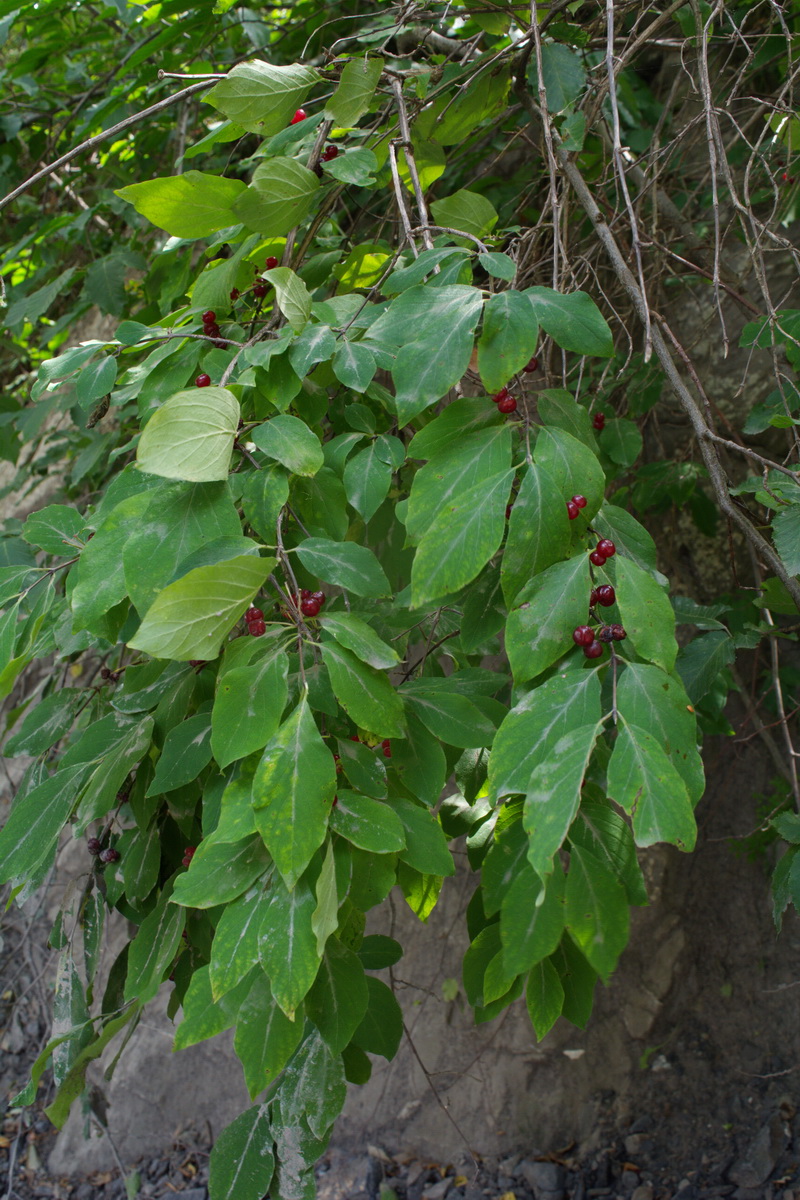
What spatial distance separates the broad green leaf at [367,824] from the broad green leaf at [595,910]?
15cm

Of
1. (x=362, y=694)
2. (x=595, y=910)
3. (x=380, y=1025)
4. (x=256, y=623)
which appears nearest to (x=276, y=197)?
(x=256, y=623)

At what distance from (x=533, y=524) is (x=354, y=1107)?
2060mm

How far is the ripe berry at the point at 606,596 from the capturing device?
81 cm

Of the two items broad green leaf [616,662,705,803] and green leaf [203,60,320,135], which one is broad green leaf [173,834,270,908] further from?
green leaf [203,60,320,135]

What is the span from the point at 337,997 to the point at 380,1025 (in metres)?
0.18

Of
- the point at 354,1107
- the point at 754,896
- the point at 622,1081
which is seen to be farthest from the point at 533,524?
the point at 354,1107

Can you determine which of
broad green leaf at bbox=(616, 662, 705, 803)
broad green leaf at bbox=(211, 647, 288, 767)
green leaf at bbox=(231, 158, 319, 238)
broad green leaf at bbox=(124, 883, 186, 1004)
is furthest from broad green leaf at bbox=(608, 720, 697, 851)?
green leaf at bbox=(231, 158, 319, 238)

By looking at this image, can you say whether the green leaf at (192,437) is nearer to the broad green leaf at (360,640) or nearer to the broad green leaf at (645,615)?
the broad green leaf at (360,640)

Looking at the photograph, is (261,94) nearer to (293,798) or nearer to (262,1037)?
(293,798)

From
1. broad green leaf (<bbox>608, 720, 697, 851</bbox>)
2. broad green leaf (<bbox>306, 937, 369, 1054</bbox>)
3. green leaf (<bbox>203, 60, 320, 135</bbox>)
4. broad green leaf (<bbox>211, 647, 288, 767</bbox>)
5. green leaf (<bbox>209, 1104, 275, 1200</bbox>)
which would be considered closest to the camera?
broad green leaf (<bbox>608, 720, 697, 851</bbox>)

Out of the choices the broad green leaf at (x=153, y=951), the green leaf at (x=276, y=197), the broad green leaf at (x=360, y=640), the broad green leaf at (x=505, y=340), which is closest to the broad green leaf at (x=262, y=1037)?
the broad green leaf at (x=153, y=951)

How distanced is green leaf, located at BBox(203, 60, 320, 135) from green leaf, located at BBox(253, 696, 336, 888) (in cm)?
85

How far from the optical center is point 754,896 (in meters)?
2.09

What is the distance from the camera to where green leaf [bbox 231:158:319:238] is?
102 centimetres
